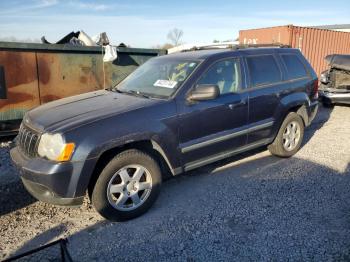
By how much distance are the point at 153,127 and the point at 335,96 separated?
738 cm

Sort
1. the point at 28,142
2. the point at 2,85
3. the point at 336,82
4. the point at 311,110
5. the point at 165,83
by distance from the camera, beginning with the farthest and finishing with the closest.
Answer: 1. the point at 336,82
2. the point at 2,85
3. the point at 311,110
4. the point at 165,83
5. the point at 28,142

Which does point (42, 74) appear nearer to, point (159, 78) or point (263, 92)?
point (159, 78)

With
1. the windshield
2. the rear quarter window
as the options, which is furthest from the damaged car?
the windshield

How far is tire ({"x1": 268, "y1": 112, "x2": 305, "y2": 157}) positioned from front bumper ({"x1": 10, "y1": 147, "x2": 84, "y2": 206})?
3242 mm

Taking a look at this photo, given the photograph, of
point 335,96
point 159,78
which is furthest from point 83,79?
point 335,96

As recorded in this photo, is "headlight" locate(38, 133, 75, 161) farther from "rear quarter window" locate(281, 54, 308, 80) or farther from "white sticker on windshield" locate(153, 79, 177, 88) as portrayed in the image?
"rear quarter window" locate(281, 54, 308, 80)

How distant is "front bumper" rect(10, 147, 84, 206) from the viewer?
10.1ft

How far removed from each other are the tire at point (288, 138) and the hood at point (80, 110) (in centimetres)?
238

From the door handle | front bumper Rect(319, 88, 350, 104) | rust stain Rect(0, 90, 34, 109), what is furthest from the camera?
front bumper Rect(319, 88, 350, 104)

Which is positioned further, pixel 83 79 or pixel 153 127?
pixel 83 79

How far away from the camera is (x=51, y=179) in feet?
10.1

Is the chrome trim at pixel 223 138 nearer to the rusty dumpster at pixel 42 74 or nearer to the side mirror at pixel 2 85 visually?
the rusty dumpster at pixel 42 74

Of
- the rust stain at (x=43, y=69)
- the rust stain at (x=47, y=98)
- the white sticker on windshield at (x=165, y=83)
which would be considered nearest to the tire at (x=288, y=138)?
the white sticker on windshield at (x=165, y=83)

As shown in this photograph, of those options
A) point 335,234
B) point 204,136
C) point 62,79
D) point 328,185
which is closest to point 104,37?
point 62,79
